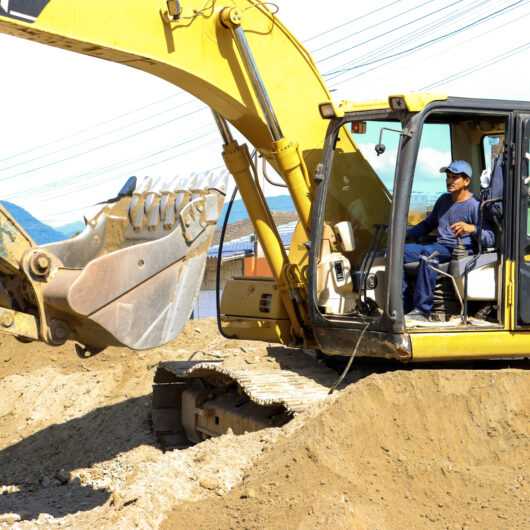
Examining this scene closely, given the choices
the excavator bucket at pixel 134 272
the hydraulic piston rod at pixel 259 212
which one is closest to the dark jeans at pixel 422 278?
the hydraulic piston rod at pixel 259 212

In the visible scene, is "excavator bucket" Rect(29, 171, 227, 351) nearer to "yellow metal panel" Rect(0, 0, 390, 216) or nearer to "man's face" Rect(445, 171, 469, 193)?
"yellow metal panel" Rect(0, 0, 390, 216)

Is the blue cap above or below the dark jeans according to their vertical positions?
above

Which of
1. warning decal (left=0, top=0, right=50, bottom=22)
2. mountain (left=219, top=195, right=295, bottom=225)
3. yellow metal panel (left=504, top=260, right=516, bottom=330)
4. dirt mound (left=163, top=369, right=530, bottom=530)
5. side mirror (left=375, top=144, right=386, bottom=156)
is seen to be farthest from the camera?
mountain (left=219, top=195, right=295, bottom=225)

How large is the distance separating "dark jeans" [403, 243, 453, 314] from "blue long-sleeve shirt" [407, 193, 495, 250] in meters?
0.11

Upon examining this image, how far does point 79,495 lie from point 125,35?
11.6ft

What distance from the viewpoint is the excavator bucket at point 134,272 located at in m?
5.23

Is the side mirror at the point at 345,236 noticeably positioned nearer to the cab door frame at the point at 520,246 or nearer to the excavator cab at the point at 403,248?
the excavator cab at the point at 403,248

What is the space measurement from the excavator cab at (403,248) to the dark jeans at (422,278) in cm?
5

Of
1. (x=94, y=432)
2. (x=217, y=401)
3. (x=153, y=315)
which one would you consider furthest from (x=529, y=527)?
(x=94, y=432)

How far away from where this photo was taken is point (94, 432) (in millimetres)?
9281

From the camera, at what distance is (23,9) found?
530 cm

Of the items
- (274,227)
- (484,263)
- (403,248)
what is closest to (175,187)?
(274,227)

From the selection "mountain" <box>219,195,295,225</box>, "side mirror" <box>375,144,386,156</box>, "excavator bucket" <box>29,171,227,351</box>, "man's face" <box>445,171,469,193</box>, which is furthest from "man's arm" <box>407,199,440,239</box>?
"excavator bucket" <box>29,171,227,351</box>

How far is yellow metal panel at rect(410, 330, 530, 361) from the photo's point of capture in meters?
6.08
